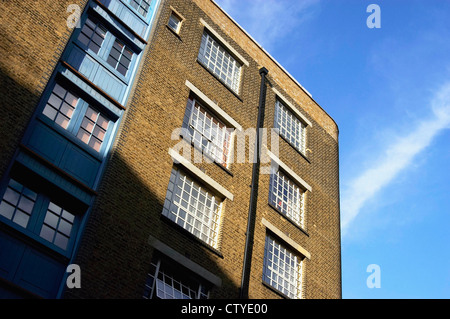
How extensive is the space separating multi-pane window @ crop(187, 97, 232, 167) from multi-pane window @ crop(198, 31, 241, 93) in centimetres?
203

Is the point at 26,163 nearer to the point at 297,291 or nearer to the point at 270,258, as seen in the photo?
the point at 270,258

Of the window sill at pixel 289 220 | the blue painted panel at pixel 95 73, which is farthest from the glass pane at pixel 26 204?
the window sill at pixel 289 220

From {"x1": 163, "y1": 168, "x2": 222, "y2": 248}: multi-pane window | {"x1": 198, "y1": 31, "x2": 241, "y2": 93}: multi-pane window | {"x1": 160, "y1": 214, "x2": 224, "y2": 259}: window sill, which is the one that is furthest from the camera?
{"x1": 198, "y1": 31, "x2": 241, "y2": 93}: multi-pane window

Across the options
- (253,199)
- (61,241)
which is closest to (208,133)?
(253,199)

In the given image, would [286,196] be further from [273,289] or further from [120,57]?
[120,57]

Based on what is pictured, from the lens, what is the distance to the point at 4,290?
1130 cm

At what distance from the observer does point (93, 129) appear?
15.1m

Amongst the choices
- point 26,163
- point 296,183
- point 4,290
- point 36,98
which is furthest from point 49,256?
point 296,183

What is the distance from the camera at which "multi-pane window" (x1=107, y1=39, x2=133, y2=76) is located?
16.9 m

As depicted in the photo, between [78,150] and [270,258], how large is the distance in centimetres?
778

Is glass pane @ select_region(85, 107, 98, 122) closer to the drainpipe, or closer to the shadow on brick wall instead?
the shadow on brick wall

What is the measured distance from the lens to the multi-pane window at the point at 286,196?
66.6 ft

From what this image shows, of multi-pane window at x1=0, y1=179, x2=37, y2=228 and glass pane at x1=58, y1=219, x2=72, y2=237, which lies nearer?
multi-pane window at x1=0, y1=179, x2=37, y2=228

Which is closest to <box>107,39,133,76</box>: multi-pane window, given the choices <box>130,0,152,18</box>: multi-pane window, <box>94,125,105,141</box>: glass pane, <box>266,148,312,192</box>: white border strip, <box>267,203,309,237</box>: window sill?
<box>130,0,152,18</box>: multi-pane window
